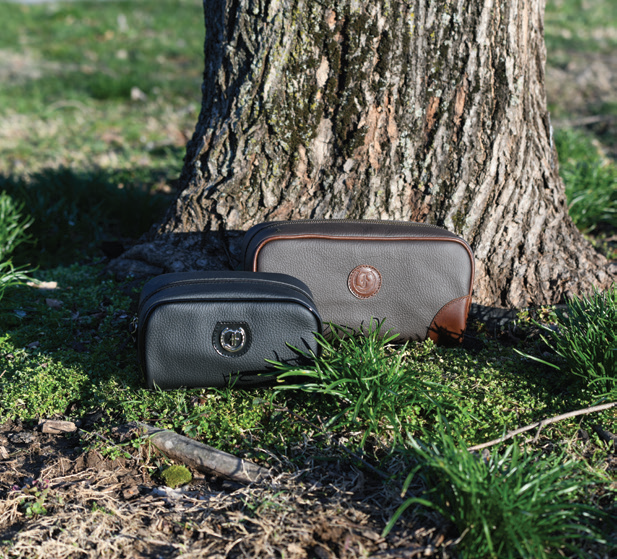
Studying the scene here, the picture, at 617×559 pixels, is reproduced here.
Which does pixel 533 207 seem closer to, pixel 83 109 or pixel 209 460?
pixel 209 460


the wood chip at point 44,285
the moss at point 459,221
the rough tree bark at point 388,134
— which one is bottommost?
the wood chip at point 44,285

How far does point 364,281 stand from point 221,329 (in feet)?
2.24

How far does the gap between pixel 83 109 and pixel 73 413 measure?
5.54 meters

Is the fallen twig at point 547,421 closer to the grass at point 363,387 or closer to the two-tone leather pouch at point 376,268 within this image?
the grass at point 363,387

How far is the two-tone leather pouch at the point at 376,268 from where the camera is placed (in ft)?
8.13

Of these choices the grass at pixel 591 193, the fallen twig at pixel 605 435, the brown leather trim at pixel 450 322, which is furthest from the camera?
the grass at pixel 591 193

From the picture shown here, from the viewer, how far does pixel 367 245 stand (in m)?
2.49

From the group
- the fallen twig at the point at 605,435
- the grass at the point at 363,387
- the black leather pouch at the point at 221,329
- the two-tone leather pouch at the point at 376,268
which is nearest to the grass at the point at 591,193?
the grass at the point at 363,387

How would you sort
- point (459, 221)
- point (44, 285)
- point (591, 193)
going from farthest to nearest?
point (591, 193)
point (44, 285)
point (459, 221)

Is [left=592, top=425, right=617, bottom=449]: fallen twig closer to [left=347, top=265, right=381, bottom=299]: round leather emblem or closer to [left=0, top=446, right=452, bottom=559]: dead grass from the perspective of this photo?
[left=0, top=446, right=452, bottom=559]: dead grass

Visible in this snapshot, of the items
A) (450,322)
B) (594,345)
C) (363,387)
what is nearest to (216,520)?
(363,387)

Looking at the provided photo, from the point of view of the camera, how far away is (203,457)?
199 centimetres

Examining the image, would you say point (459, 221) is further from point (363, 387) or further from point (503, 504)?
point (503, 504)

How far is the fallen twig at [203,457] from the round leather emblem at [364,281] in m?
0.90
